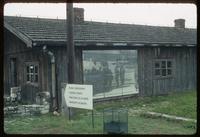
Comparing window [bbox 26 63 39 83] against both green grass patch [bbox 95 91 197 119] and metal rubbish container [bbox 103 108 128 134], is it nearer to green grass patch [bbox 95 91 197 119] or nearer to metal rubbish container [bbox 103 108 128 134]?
green grass patch [bbox 95 91 197 119]

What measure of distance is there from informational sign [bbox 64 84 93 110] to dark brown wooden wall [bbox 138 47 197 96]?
6.68 meters

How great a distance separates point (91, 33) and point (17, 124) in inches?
252

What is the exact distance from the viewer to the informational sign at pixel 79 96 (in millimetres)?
9047

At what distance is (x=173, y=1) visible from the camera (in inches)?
159

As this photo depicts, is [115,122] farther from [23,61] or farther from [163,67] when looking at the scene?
[163,67]

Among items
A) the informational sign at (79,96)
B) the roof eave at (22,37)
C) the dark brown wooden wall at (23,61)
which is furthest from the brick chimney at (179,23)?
the informational sign at (79,96)

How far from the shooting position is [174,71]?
17484mm

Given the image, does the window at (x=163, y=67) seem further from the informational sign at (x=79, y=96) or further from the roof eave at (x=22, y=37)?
the informational sign at (x=79, y=96)

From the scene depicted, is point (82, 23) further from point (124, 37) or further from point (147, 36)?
point (147, 36)

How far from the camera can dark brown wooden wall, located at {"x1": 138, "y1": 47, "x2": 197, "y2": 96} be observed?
52.2 ft

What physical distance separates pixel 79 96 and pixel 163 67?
335 inches

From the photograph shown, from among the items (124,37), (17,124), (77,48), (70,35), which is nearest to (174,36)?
(124,37)

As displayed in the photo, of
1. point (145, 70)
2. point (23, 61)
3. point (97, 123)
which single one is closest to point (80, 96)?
point (97, 123)

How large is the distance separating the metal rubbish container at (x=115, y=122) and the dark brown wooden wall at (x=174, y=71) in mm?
7367
